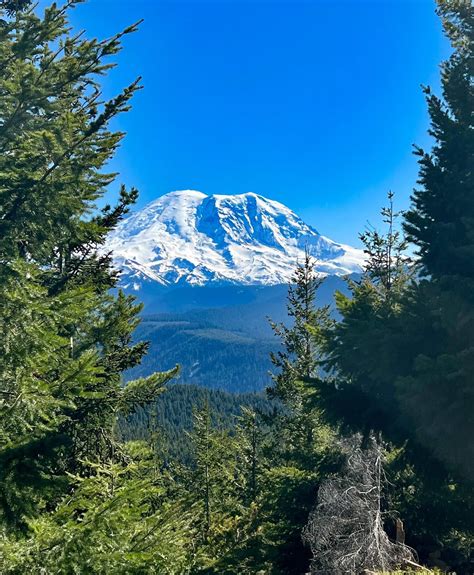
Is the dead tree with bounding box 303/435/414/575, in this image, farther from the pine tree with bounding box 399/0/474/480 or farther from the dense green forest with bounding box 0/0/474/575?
the pine tree with bounding box 399/0/474/480

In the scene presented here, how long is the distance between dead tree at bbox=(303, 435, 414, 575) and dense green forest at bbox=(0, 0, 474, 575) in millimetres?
44

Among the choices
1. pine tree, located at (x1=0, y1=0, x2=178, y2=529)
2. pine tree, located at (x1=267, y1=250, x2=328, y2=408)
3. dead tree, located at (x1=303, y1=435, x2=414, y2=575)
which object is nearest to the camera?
pine tree, located at (x1=0, y1=0, x2=178, y2=529)

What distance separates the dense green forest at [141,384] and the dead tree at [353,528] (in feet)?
0.14

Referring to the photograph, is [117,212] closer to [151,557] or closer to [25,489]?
[25,489]

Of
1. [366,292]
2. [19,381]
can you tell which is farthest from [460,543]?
[19,381]

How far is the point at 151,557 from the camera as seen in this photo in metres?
5.20

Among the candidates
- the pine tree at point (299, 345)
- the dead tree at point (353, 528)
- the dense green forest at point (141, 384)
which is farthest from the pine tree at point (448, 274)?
the pine tree at point (299, 345)

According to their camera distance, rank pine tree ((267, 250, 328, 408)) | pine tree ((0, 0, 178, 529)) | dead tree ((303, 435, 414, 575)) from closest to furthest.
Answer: pine tree ((0, 0, 178, 529)), dead tree ((303, 435, 414, 575)), pine tree ((267, 250, 328, 408))

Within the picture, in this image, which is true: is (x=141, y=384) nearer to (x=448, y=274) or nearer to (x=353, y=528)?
(x=353, y=528)

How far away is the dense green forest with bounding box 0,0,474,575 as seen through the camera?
5.16 meters

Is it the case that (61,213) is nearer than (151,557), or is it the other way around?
(151,557)

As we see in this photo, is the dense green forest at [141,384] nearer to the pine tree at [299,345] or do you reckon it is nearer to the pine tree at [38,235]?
the pine tree at [38,235]

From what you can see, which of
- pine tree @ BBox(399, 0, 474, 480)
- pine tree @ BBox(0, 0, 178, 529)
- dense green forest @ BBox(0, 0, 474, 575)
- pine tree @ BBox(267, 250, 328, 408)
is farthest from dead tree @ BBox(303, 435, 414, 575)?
pine tree @ BBox(267, 250, 328, 408)

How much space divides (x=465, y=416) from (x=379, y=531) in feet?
10.1
